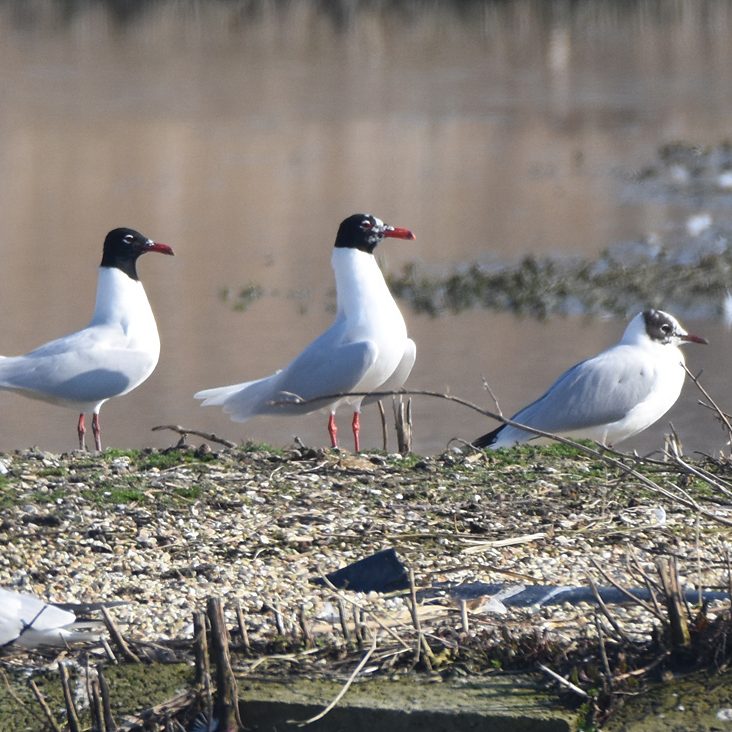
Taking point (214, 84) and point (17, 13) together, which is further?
point (17, 13)

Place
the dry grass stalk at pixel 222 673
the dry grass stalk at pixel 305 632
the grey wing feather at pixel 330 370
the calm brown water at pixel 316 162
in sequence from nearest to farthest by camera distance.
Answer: the dry grass stalk at pixel 222 673, the dry grass stalk at pixel 305 632, the grey wing feather at pixel 330 370, the calm brown water at pixel 316 162

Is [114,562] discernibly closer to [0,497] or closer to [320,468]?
[0,497]

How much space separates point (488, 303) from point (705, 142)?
9254mm

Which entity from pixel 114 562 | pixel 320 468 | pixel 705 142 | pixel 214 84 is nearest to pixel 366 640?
pixel 114 562

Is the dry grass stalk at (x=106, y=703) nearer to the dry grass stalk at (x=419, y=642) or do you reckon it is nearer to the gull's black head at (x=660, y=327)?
the dry grass stalk at (x=419, y=642)

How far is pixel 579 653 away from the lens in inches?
143

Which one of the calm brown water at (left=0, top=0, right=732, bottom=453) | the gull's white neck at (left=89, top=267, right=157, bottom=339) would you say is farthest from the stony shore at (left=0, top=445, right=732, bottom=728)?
the calm brown water at (left=0, top=0, right=732, bottom=453)

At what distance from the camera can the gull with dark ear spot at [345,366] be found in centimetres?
689

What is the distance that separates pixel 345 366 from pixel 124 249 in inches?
60.1

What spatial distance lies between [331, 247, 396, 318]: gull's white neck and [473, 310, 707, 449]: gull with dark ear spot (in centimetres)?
88

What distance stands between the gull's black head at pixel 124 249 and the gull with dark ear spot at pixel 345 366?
0.97 meters

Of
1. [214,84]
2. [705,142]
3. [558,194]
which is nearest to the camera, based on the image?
[558,194]

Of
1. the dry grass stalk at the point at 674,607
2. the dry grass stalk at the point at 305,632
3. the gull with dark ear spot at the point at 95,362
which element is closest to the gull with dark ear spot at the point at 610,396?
the gull with dark ear spot at the point at 95,362

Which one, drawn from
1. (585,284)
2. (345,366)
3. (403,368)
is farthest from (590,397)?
(585,284)
